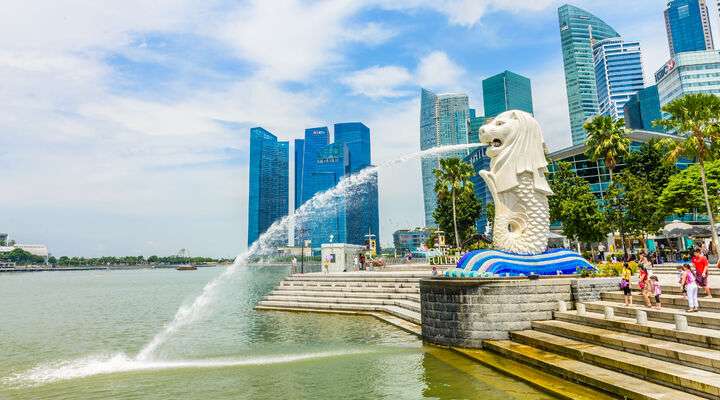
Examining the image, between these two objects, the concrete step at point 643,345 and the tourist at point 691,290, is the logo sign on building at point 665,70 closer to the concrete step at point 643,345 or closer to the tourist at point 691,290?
the tourist at point 691,290

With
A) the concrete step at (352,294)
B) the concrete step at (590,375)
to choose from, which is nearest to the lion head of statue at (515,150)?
the concrete step at (590,375)

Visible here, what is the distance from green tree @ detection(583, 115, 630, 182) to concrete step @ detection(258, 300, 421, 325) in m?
22.4

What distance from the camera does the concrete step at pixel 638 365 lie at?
7773mm

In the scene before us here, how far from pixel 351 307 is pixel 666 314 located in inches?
658

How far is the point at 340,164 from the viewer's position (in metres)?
180

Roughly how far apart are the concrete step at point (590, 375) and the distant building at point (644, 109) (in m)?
190

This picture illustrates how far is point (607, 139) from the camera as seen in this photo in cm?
3431

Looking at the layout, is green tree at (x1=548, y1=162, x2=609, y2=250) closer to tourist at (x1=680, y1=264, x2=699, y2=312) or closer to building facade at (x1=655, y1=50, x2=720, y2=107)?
tourist at (x1=680, y1=264, x2=699, y2=312)

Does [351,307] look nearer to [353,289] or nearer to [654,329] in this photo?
[353,289]

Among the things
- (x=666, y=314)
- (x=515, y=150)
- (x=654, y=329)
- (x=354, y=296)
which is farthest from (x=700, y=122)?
(x=354, y=296)

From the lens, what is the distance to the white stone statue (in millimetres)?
18141

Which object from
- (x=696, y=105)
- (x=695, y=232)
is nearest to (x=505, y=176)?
(x=696, y=105)

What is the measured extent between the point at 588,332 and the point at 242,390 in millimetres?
9309

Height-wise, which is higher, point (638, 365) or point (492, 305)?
point (492, 305)
